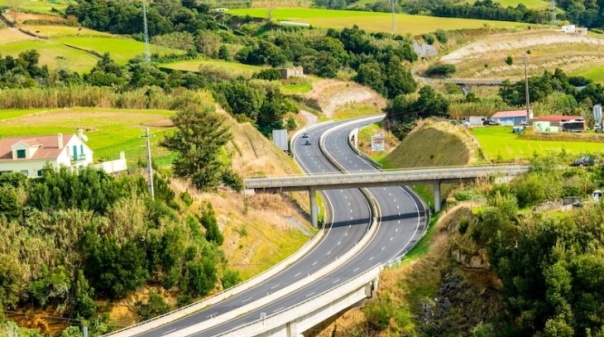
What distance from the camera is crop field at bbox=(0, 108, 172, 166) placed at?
332 feet

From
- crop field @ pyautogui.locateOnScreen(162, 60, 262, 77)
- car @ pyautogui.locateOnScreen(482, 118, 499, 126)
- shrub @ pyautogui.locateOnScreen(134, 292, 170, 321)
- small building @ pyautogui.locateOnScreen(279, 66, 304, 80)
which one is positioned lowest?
shrub @ pyautogui.locateOnScreen(134, 292, 170, 321)

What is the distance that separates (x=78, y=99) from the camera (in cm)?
13075

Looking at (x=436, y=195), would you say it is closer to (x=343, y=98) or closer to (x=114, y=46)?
(x=343, y=98)

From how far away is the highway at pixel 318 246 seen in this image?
2810 inches

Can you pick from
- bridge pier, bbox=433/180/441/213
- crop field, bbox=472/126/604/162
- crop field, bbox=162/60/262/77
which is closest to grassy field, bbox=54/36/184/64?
crop field, bbox=162/60/262/77

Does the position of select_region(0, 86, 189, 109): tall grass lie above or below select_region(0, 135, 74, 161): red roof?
above

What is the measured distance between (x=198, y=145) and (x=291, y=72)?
286ft

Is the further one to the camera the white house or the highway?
the white house

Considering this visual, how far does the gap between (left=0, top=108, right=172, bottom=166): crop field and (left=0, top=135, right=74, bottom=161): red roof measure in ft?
22.4

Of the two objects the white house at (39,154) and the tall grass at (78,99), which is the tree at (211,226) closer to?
the white house at (39,154)

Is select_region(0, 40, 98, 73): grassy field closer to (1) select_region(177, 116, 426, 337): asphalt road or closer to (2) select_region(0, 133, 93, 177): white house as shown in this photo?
(1) select_region(177, 116, 426, 337): asphalt road

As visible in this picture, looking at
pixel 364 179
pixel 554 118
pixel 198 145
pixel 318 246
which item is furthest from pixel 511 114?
pixel 198 145

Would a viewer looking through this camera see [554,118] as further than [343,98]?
No

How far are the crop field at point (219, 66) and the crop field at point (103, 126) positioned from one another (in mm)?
54385
